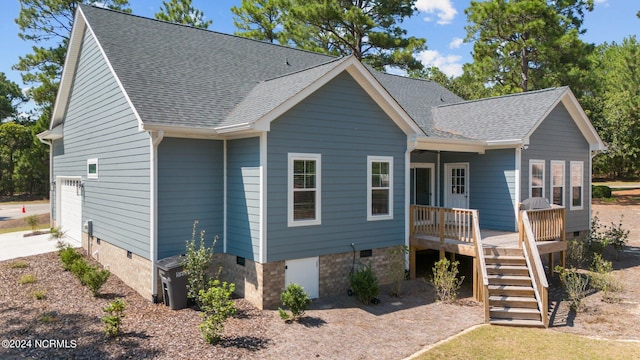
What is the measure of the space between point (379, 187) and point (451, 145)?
3.21 meters

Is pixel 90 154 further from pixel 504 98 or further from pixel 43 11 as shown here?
pixel 43 11

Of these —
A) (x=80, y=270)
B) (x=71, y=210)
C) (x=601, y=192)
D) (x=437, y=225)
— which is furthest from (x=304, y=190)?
(x=601, y=192)

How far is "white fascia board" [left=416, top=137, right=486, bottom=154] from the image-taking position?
12.3 m

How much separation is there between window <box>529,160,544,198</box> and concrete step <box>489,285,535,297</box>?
4.91 metres

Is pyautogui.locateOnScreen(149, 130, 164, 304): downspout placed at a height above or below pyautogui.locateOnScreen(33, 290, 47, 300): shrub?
above

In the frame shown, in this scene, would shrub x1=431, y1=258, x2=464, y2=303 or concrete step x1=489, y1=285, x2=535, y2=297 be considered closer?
concrete step x1=489, y1=285, x2=535, y2=297

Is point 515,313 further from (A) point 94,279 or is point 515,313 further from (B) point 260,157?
(A) point 94,279

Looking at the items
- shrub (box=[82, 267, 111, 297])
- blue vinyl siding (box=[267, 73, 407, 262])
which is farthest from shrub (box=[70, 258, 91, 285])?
blue vinyl siding (box=[267, 73, 407, 262])

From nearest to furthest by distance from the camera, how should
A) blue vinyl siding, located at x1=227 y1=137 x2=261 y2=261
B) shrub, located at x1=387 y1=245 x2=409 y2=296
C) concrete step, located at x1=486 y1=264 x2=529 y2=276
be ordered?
1. blue vinyl siding, located at x1=227 y1=137 x2=261 y2=261
2. concrete step, located at x1=486 y1=264 x2=529 y2=276
3. shrub, located at x1=387 y1=245 x2=409 y2=296

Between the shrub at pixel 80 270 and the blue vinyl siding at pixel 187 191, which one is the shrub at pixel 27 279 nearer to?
the shrub at pixel 80 270

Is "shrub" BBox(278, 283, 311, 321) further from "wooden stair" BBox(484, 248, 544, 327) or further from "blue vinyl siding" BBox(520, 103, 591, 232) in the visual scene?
"blue vinyl siding" BBox(520, 103, 591, 232)

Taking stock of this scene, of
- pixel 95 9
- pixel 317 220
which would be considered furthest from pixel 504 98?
pixel 95 9

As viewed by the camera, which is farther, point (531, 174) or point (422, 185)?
point (422, 185)

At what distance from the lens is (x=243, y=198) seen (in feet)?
32.4
